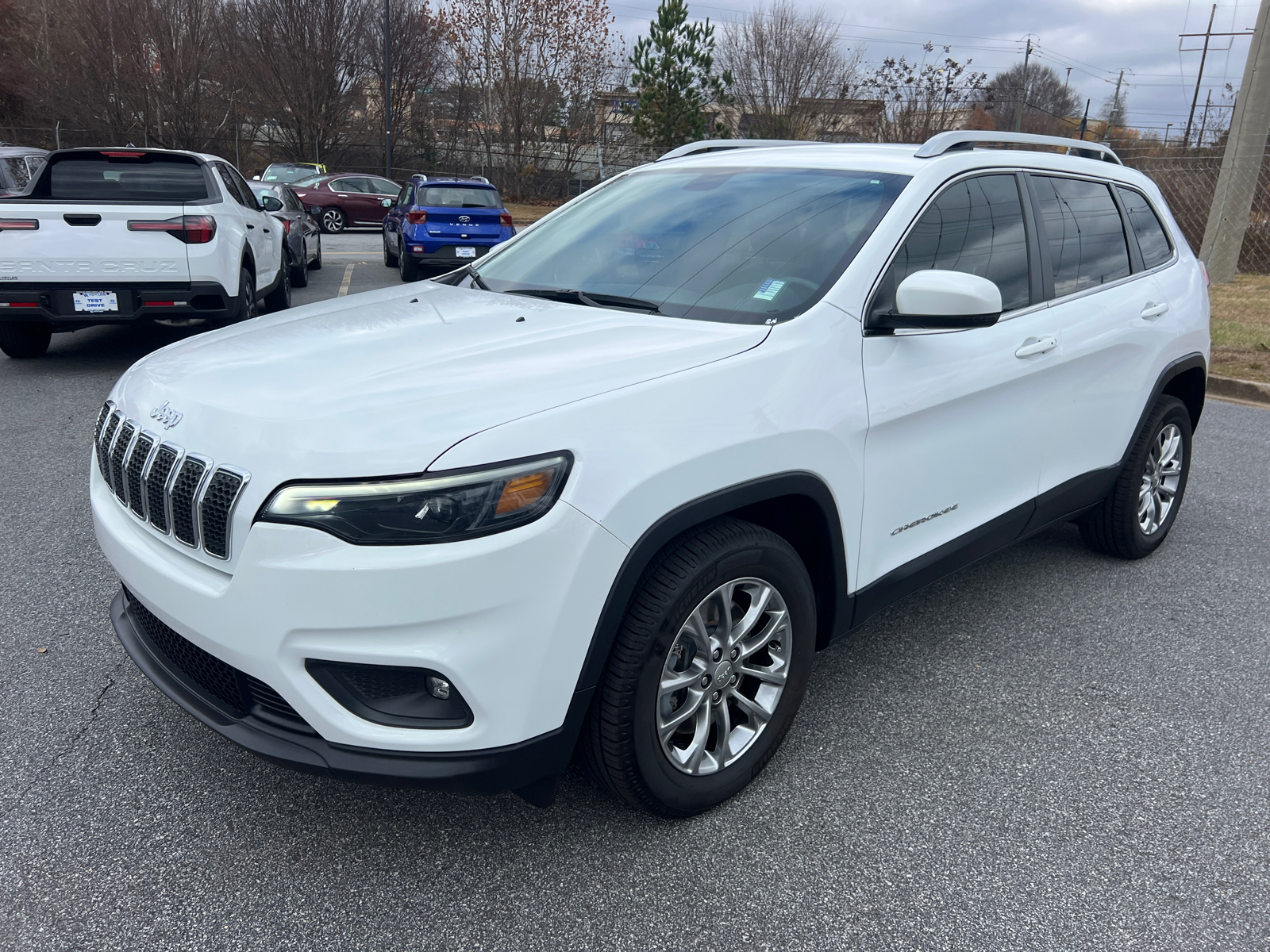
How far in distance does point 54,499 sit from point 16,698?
6.87 feet

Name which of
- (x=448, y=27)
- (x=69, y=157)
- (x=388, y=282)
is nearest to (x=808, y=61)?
(x=448, y=27)

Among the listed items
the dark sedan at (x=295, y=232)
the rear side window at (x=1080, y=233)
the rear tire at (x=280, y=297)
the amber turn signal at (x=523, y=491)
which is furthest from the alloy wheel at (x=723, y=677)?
the dark sedan at (x=295, y=232)

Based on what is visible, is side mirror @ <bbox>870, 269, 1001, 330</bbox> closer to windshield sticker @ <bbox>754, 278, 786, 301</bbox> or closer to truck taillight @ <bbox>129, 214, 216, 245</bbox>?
windshield sticker @ <bbox>754, 278, 786, 301</bbox>

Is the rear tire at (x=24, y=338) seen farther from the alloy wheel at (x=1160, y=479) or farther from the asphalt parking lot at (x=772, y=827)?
the alloy wheel at (x=1160, y=479)

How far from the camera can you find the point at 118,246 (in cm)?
695

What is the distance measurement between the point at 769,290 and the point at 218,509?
64.0 inches

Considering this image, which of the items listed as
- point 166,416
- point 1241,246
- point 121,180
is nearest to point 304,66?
point 121,180

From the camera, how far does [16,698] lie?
2.98 metres

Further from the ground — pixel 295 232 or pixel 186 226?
pixel 186 226

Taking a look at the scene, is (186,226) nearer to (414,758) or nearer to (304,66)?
(414,758)

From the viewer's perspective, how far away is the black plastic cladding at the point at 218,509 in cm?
204

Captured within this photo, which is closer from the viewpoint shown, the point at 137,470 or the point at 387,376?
the point at 387,376

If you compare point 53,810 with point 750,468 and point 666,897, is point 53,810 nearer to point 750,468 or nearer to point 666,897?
point 666,897

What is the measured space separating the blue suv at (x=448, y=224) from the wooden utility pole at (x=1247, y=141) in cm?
1031
